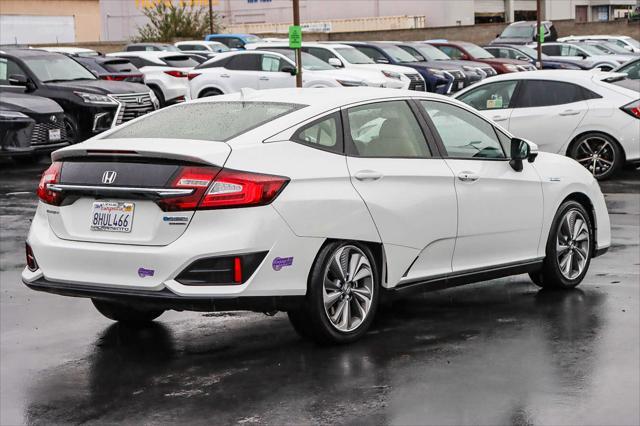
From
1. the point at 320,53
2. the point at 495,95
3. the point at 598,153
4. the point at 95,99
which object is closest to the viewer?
the point at 598,153

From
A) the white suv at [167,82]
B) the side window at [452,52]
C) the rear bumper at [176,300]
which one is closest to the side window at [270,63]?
the white suv at [167,82]

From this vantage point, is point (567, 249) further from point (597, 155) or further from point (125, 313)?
point (597, 155)

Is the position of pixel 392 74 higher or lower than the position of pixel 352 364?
higher

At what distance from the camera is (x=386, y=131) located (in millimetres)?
7801

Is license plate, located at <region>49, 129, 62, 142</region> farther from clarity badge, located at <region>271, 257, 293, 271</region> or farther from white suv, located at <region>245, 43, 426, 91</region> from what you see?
clarity badge, located at <region>271, 257, 293, 271</region>

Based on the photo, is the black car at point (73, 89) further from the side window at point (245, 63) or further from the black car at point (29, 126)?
the side window at point (245, 63)

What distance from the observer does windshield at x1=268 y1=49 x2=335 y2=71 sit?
92.4ft

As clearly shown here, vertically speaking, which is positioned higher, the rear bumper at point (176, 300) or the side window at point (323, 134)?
the side window at point (323, 134)

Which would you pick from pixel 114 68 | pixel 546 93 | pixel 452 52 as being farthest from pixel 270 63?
pixel 546 93

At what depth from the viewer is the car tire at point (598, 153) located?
1675cm

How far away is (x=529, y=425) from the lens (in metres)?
5.70

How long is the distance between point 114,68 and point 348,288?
74.9 ft

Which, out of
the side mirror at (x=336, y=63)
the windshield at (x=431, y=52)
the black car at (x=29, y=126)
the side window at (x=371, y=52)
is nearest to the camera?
the black car at (x=29, y=126)

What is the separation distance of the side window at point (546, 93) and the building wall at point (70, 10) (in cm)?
4932
